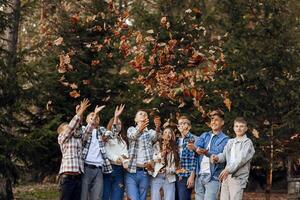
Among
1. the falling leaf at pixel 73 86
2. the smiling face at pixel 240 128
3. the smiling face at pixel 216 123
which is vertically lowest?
the smiling face at pixel 240 128

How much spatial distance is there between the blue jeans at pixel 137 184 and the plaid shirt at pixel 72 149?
3.35ft

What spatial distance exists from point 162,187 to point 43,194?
7.94m

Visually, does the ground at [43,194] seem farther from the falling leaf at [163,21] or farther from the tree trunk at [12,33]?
the falling leaf at [163,21]

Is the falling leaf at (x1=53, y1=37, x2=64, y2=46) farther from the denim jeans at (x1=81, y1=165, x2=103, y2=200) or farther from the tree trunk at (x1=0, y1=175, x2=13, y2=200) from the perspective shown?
the denim jeans at (x1=81, y1=165, x2=103, y2=200)

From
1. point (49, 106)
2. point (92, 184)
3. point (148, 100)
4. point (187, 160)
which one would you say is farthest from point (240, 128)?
point (49, 106)

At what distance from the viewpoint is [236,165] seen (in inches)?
343

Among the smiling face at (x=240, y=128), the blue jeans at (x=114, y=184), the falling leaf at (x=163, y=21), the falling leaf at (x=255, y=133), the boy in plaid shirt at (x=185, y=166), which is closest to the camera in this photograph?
the smiling face at (x=240, y=128)

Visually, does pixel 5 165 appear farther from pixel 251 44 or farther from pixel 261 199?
pixel 261 199

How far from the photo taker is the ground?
16.2 m

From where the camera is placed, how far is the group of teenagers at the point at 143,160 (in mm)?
9250

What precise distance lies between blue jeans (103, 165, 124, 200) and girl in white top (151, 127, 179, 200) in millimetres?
624

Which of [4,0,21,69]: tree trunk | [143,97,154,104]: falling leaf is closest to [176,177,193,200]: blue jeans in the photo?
[4,0,21,69]: tree trunk

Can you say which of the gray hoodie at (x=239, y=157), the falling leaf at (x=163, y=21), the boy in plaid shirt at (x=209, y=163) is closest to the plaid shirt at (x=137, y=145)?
the boy in plaid shirt at (x=209, y=163)

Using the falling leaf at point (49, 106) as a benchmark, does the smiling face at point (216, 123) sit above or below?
below
